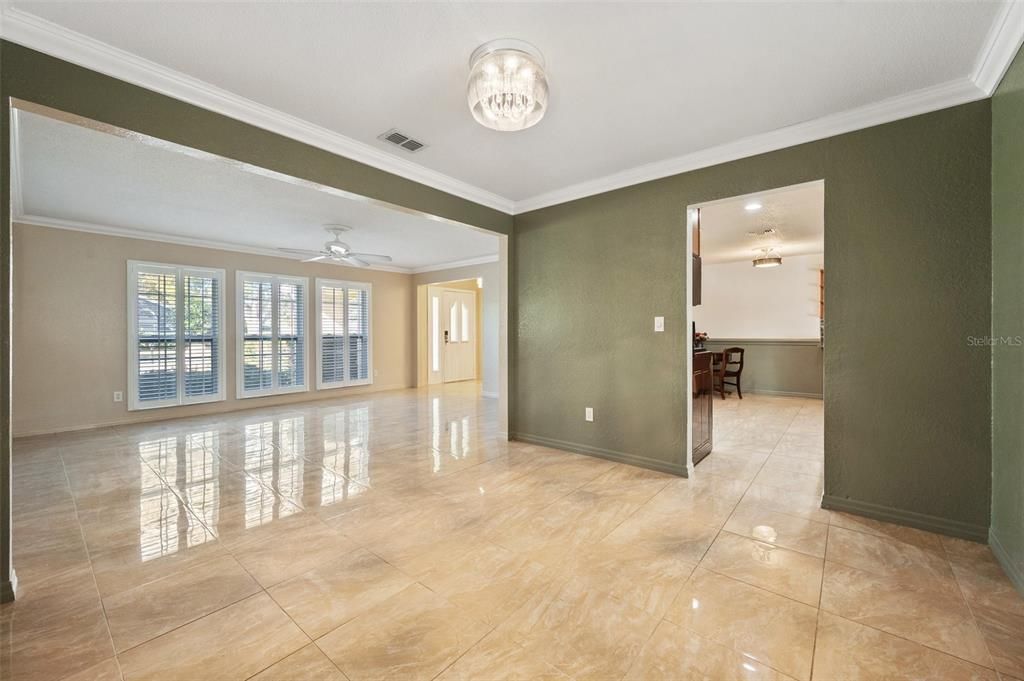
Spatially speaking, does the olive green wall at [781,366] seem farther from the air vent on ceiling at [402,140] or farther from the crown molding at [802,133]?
the air vent on ceiling at [402,140]

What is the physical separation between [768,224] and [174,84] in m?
5.85

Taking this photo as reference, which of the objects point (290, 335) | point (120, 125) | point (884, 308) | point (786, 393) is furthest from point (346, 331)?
point (786, 393)

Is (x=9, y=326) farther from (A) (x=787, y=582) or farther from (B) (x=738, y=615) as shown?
(A) (x=787, y=582)

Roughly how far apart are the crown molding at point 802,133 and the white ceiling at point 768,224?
0.32 metres

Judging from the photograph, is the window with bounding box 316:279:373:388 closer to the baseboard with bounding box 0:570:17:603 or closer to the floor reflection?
the floor reflection

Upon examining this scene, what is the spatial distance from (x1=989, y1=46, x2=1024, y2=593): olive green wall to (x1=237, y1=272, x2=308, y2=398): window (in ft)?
25.7

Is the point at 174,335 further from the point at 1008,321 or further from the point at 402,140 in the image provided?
the point at 1008,321

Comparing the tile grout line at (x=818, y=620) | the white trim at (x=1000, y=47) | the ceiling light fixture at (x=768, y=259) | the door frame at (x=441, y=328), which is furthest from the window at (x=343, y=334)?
the white trim at (x=1000, y=47)

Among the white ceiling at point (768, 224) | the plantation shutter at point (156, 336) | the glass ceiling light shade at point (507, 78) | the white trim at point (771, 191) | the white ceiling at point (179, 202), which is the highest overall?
the white ceiling at point (768, 224)

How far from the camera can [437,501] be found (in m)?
2.80

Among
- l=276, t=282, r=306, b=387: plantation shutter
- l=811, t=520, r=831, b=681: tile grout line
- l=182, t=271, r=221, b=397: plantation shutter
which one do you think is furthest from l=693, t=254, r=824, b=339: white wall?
l=182, t=271, r=221, b=397: plantation shutter

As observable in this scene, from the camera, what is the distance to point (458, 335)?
972cm

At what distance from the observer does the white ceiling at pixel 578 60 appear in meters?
1.75

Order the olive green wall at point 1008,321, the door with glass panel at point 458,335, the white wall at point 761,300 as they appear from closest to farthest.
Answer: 1. the olive green wall at point 1008,321
2. the white wall at point 761,300
3. the door with glass panel at point 458,335
